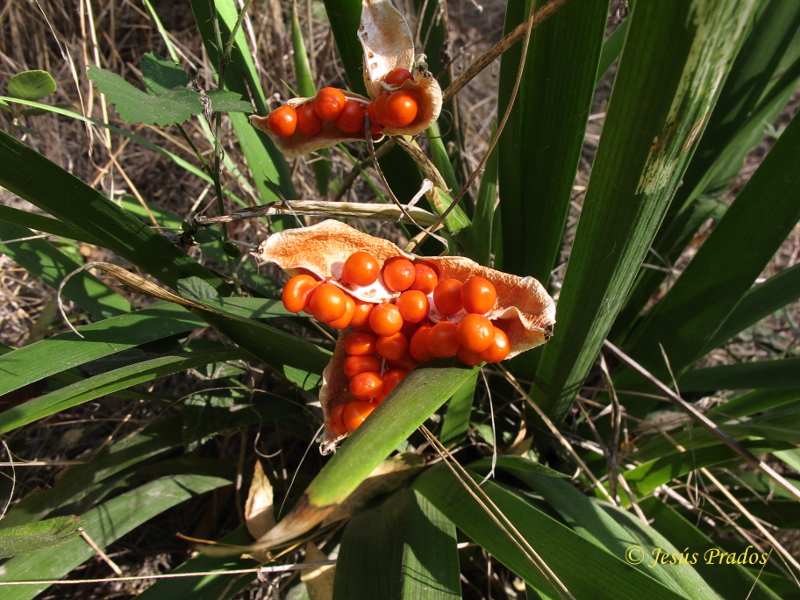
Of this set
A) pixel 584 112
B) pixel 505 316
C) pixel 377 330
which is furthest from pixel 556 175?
pixel 377 330

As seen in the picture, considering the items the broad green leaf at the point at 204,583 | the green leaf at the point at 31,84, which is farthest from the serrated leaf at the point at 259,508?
the green leaf at the point at 31,84

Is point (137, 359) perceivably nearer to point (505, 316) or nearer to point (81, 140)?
point (505, 316)

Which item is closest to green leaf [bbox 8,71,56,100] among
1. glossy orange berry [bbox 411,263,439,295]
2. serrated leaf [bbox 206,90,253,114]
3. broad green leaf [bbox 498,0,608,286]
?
serrated leaf [bbox 206,90,253,114]

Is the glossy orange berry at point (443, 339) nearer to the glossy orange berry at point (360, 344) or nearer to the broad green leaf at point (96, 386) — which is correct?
the glossy orange berry at point (360, 344)

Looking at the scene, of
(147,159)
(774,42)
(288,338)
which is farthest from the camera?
(147,159)

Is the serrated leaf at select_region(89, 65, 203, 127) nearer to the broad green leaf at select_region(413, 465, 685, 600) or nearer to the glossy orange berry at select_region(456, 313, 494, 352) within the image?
the glossy orange berry at select_region(456, 313, 494, 352)

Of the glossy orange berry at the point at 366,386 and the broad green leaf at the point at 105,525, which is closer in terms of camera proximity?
the glossy orange berry at the point at 366,386
